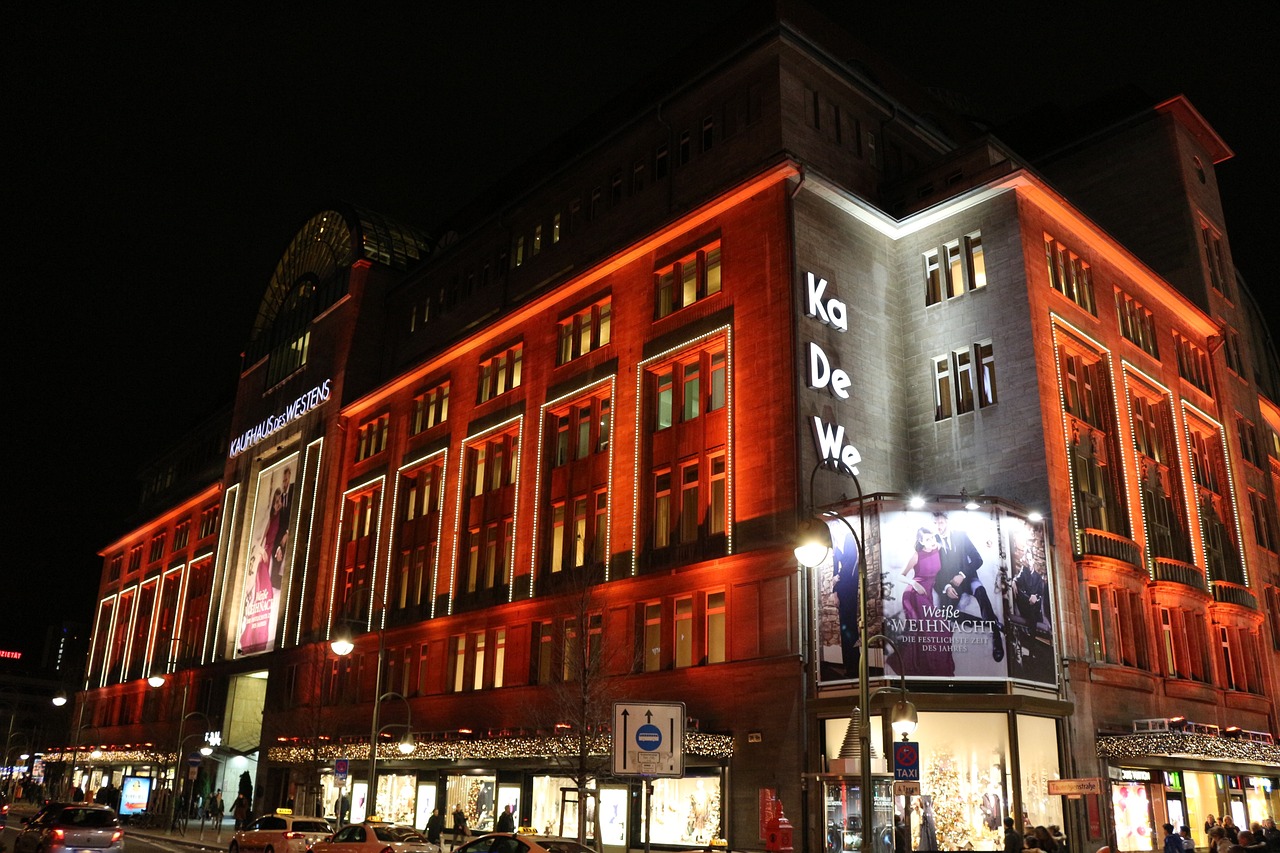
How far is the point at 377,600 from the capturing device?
188 ft

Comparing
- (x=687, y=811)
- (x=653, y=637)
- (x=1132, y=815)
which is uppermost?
(x=653, y=637)

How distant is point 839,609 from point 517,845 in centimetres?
1563

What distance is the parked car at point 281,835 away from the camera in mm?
29984

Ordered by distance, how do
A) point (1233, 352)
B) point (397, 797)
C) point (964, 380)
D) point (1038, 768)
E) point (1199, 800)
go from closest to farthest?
point (1038, 768) → point (1199, 800) → point (964, 380) → point (397, 797) → point (1233, 352)

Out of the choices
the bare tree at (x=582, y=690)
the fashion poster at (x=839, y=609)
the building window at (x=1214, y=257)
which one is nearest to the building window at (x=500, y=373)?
the bare tree at (x=582, y=690)

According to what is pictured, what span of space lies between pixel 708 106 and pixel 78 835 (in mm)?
35608

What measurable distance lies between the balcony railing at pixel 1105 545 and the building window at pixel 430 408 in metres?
33.7

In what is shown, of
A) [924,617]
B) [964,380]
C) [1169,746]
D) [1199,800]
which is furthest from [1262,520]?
[924,617]

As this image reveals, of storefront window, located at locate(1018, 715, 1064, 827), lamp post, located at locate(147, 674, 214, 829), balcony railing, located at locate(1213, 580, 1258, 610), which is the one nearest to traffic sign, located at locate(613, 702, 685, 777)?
storefront window, located at locate(1018, 715, 1064, 827)

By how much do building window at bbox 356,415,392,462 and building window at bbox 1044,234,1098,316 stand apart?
125 feet

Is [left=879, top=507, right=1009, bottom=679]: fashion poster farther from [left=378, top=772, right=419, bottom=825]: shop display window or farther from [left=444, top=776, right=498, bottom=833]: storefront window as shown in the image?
[left=378, top=772, right=419, bottom=825]: shop display window

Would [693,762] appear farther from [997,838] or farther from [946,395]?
[946,395]

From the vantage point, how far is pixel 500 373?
177 ft

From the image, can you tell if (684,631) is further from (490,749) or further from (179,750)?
(179,750)
